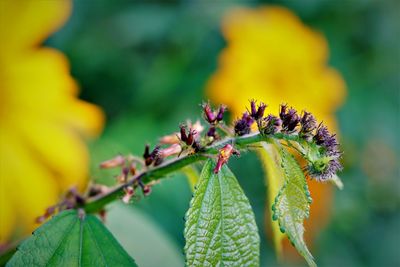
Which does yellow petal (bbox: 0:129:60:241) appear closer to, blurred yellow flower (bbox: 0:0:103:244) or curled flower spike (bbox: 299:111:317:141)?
blurred yellow flower (bbox: 0:0:103:244)

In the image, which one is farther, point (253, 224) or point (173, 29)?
point (173, 29)

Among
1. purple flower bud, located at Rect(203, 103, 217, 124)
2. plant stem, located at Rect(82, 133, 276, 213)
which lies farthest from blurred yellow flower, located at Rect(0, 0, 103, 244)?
purple flower bud, located at Rect(203, 103, 217, 124)

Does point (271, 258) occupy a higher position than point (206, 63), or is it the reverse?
point (206, 63)

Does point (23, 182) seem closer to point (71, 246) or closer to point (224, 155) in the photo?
point (71, 246)

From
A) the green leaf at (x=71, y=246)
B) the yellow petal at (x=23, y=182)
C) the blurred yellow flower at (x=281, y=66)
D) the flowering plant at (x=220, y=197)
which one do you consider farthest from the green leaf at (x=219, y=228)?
the blurred yellow flower at (x=281, y=66)

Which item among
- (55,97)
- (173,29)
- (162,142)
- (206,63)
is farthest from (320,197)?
(162,142)

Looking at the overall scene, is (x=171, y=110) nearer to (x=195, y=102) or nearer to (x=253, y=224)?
(x=195, y=102)
